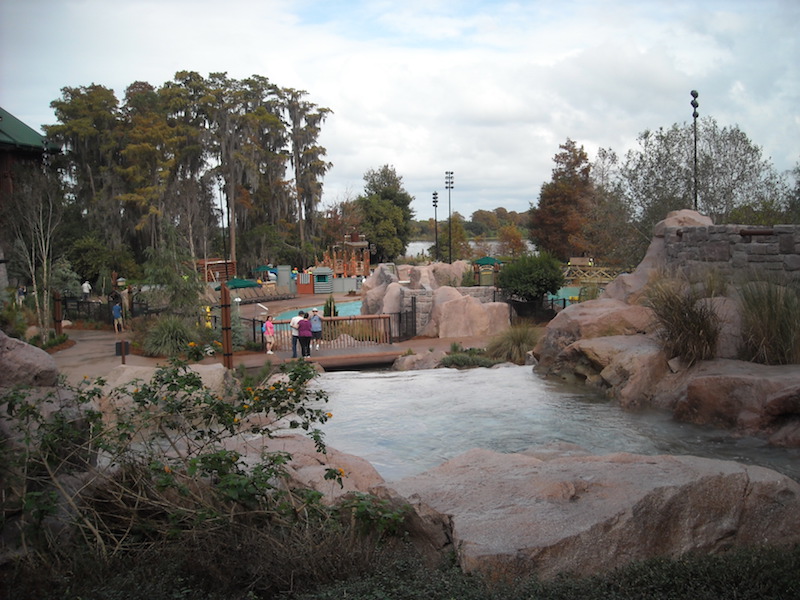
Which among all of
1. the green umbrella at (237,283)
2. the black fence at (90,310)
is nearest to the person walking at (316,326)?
the black fence at (90,310)

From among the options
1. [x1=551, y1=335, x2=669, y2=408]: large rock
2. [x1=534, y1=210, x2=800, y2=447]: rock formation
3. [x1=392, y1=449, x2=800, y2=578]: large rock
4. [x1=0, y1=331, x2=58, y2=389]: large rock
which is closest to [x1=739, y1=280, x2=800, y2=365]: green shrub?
[x1=534, y1=210, x2=800, y2=447]: rock formation

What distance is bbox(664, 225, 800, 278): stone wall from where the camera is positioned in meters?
12.1

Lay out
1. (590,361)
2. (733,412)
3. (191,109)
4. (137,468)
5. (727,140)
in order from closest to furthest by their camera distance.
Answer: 1. (137,468)
2. (733,412)
3. (590,361)
4. (727,140)
5. (191,109)

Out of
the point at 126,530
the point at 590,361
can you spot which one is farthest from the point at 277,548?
the point at 590,361

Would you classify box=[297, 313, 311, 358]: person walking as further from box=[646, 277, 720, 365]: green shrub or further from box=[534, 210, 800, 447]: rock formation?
box=[646, 277, 720, 365]: green shrub

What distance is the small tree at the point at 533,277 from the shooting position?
25031 millimetres

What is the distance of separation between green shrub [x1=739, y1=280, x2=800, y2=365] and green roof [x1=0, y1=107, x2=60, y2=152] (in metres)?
31.9

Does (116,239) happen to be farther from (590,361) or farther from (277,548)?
(277,548)

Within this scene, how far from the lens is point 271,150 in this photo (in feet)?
177

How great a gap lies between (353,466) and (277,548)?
237 centimetres

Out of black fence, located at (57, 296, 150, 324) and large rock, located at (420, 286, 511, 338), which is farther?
black fence, located at (57, 296, 150, 324)

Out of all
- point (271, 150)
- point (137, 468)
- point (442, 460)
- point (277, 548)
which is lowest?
point (442, 460)

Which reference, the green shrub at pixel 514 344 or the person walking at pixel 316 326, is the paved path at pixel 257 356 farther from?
the green shrub at pixel 514 344

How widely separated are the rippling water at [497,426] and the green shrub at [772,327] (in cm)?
152
